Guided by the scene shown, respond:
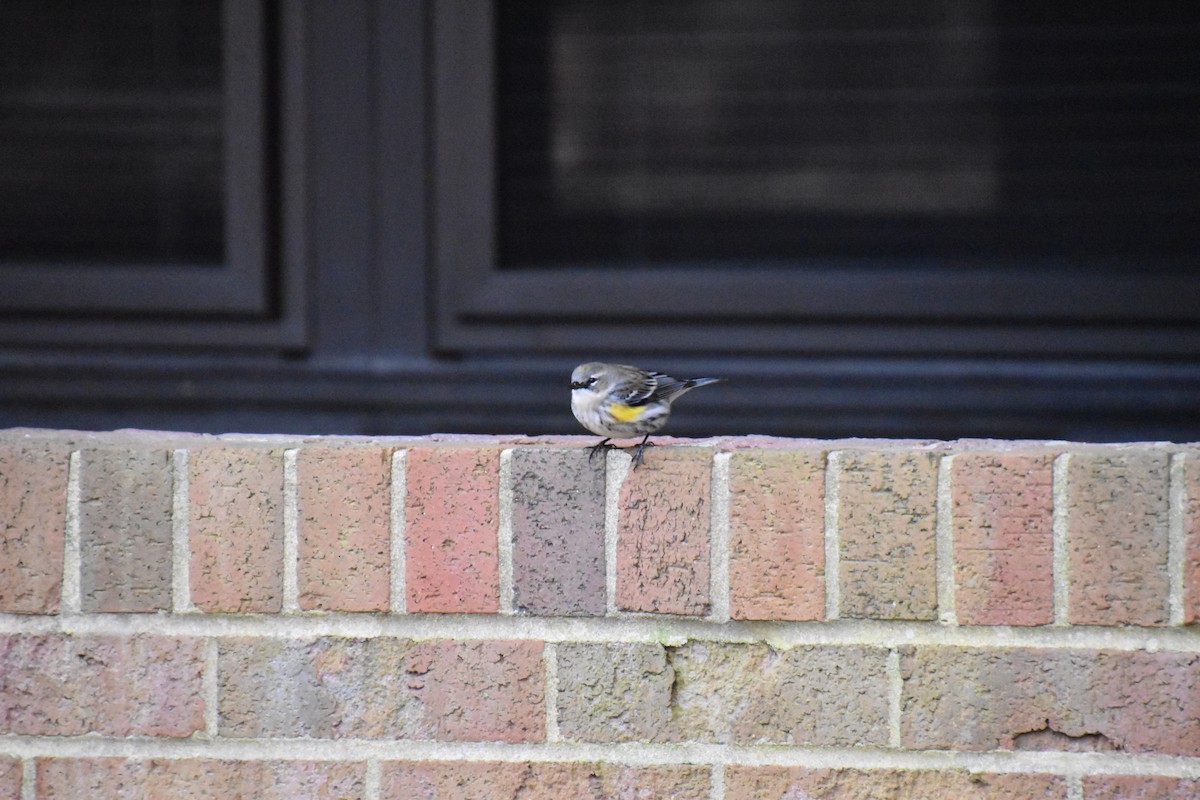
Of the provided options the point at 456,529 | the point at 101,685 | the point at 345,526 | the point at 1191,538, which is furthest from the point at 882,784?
the point at 101,685

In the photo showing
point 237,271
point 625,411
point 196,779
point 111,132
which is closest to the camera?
Answer: point 196,779

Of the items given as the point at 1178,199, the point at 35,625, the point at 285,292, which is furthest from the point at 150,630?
the point at 1178,199

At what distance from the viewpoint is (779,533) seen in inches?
56.1

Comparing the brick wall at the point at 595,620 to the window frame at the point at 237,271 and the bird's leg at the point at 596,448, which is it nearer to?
the bird's leg at the point at 596,448

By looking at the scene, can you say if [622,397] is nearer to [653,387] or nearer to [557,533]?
[653,387]

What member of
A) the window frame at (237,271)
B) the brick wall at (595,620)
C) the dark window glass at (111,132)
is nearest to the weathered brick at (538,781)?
the brick wall at (595,620)

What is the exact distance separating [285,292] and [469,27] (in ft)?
1.80

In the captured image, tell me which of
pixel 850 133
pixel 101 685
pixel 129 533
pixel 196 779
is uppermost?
pixel 850 133

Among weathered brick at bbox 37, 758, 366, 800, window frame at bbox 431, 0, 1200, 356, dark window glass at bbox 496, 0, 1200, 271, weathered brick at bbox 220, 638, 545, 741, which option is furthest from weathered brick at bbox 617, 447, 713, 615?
dark window glass at bbox 496, 0, 1200, 271

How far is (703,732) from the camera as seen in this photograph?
1446 mm

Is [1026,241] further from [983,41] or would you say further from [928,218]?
[983,41]

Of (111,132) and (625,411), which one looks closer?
(625,411)

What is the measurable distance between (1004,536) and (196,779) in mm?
1092

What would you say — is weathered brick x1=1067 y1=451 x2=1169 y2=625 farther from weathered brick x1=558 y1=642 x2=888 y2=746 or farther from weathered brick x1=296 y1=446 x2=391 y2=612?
weathered brick x1=296 y1=446 x2=391 y2=612
